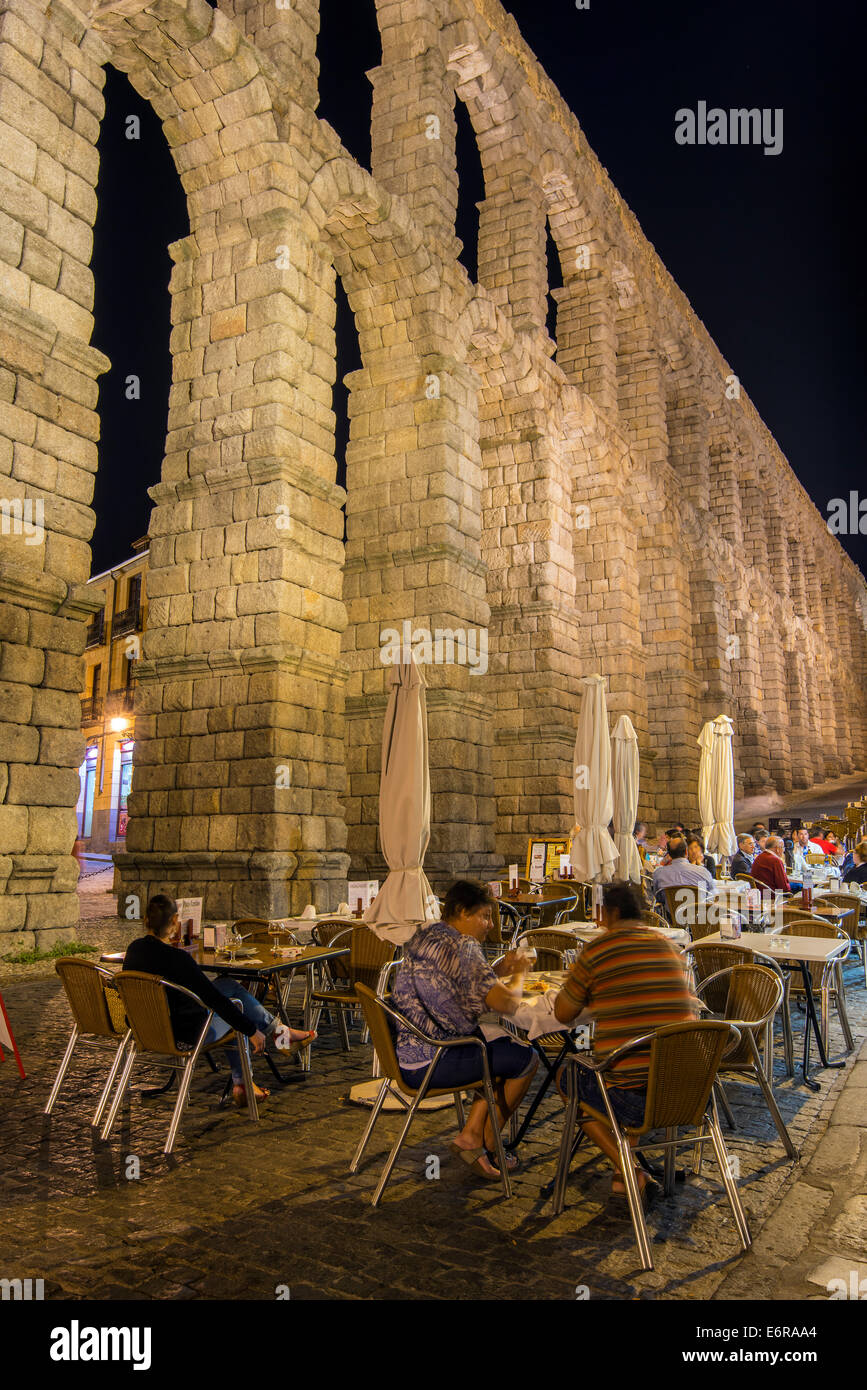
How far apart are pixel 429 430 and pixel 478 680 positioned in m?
3.70

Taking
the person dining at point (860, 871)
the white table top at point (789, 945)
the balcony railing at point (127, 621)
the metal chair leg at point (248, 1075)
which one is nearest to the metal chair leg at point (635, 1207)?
the metal chair leg at point (248, 1075)

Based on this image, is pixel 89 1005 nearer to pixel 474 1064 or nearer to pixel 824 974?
pixel 474 1064

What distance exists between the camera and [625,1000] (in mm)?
3424

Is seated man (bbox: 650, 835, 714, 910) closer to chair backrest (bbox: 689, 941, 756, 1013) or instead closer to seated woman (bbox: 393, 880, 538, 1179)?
chair backrest (bbox: 689, 941, 756, 1013)

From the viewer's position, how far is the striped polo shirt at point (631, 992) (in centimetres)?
340

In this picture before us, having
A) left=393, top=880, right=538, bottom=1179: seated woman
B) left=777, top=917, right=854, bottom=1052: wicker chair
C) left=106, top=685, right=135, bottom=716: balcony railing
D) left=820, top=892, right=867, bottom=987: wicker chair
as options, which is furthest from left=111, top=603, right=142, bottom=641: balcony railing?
left=393, top=880, right=538, bottom=1179: seated woman

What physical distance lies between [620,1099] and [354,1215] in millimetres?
1050

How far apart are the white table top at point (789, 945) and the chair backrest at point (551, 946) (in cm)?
80

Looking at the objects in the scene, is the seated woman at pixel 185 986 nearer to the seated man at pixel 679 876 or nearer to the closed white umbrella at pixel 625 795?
the seated man at pixel 679 876

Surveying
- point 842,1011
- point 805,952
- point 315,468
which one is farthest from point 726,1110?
point 315,468

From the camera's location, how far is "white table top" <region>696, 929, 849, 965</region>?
5.16 metres

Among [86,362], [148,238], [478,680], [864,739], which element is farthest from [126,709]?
[864,739]

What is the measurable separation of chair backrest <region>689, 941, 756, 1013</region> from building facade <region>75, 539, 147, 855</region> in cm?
2777

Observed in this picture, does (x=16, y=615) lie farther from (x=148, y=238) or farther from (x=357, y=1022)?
(x=148, y=238)
